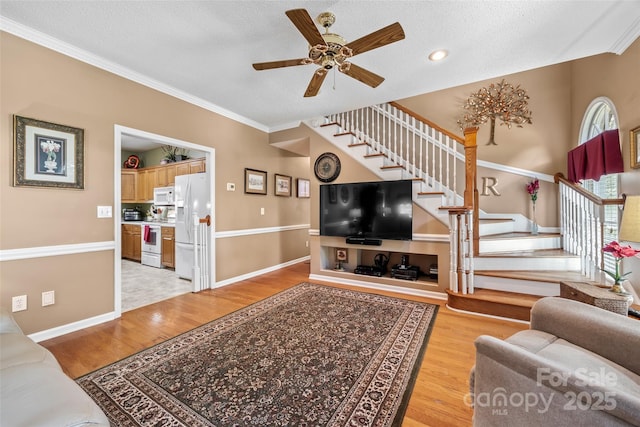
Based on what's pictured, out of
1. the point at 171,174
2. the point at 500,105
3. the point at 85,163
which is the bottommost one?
the point at 85,163

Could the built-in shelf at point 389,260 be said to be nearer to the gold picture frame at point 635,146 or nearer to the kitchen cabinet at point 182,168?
the gold picture frame at point 635,146

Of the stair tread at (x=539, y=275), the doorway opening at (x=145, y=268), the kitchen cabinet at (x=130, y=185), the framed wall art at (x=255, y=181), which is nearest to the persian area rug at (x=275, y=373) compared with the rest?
the stair tread at (x=539, y=275)

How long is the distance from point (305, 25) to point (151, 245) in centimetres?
520

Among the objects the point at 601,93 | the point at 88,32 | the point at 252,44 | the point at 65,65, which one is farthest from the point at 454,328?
the point at 65,65

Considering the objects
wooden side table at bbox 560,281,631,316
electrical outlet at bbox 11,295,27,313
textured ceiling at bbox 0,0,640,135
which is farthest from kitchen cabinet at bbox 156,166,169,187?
wooden side table at bbox 560,281,631,316

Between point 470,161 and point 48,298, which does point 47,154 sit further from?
point 470,161

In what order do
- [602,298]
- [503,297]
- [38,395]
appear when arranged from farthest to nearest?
[503,297] → [602,298] → [38,395]

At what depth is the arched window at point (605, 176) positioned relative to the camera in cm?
287

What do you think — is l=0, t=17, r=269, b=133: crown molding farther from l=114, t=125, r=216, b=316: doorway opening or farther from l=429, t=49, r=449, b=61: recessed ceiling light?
l=429, t=49, r=449, b=61: recessed ceiling light

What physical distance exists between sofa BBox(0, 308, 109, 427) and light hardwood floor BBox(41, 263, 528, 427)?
761mm

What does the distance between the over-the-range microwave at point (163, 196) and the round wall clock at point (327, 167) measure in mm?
3051

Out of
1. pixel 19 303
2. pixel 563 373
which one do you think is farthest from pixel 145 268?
pixel 563 373

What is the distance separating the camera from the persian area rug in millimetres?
1412

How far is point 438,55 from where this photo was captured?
2.48 metres
